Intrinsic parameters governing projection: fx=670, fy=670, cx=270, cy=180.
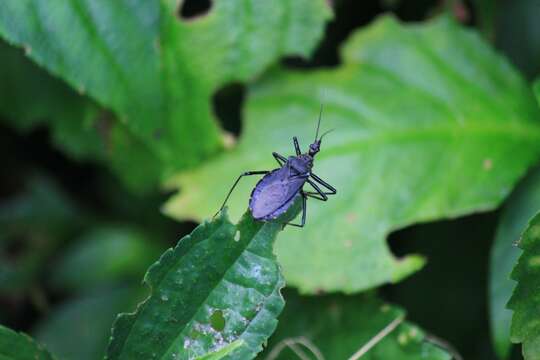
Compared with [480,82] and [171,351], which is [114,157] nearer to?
[171,351]

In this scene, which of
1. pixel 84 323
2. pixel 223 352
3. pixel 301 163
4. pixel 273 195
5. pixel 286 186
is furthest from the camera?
pixel 84 323

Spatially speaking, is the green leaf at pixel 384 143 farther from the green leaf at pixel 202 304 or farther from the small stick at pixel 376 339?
the green leaf at pixel 202 304

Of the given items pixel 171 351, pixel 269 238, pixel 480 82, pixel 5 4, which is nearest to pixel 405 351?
pixel 269 238

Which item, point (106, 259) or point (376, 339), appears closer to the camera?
point (376, 339)

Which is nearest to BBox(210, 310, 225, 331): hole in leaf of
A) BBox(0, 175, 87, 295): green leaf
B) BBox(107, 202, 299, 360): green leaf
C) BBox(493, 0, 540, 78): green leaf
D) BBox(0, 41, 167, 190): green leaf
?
BBox(107, 202, 299, 360): green leaf

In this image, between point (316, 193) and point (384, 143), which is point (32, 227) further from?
point (384, 143)

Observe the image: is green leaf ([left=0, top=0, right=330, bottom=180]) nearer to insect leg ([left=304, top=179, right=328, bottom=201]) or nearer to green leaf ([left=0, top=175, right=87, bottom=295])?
insect leg ([left=304, top=179, right=328, bottom=201])

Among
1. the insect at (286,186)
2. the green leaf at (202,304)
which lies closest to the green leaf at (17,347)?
the green leaf at (202,304)

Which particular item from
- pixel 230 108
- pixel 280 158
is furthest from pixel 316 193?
pixel 230 108
